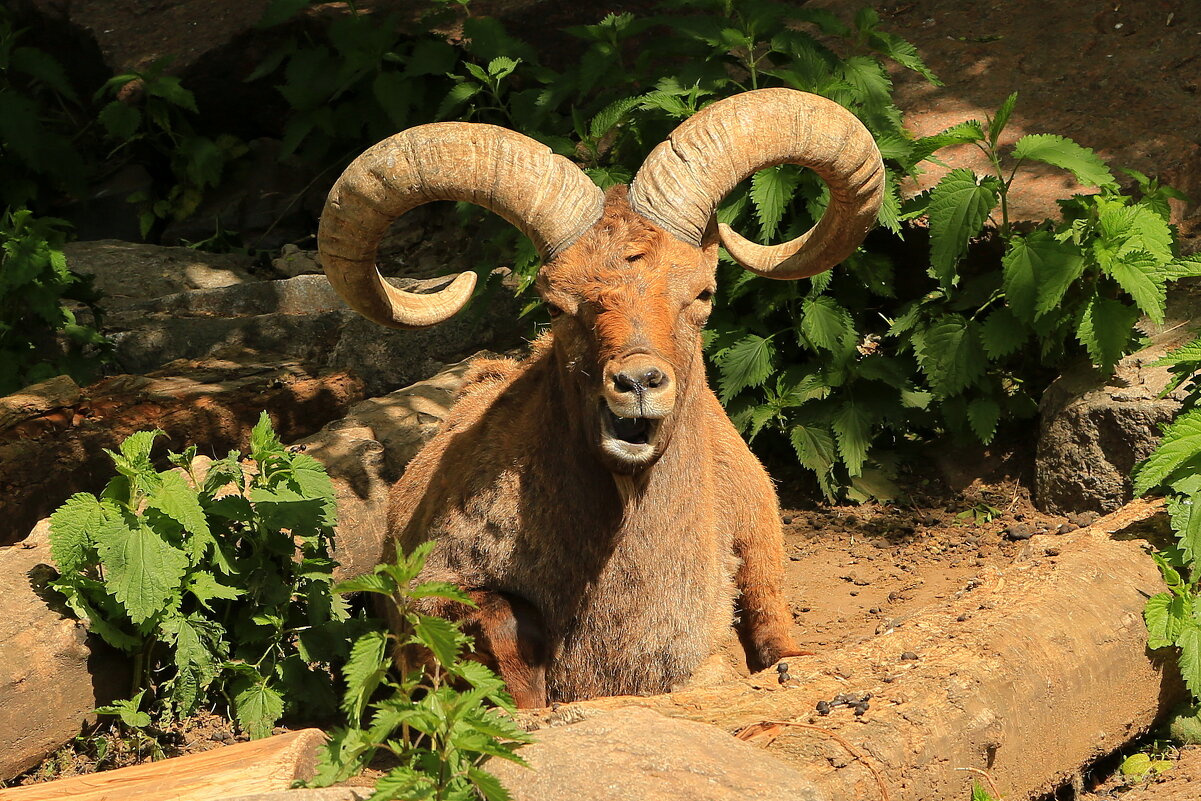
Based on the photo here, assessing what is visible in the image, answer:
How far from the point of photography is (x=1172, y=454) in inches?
233

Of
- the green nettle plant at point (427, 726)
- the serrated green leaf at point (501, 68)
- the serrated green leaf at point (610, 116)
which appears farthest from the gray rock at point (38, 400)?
the green nettle plant at point (427, 726)

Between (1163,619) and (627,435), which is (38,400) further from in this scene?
(1163,619)

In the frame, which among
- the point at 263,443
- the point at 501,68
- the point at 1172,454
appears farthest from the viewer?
the point at 501,68

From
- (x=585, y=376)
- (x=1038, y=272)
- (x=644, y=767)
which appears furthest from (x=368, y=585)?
(x=1038, y=272)

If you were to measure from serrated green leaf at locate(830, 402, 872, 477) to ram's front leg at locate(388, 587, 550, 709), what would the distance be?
327 cm

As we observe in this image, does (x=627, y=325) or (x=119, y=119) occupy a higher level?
(x=119, y=119)

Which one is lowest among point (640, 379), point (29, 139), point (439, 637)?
point (439, 637)

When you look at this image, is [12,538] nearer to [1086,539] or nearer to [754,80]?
[754,80]

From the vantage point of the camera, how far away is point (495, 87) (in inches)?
395

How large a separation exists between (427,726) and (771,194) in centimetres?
522

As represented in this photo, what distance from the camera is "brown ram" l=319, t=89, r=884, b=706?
572 centimetres

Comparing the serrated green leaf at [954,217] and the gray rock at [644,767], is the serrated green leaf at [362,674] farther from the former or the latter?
the serrated green leaf at [954,217]

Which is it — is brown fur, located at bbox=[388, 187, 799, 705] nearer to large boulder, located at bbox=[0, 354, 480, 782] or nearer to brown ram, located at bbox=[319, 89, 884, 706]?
brown ram, located at bbox=[319, 89, 884, 706]

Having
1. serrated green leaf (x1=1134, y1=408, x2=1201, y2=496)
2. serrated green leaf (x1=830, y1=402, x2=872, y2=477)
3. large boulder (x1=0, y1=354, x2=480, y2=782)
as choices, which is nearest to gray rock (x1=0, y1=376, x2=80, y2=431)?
large boulder (x1=0, y1=354, x2=480, y2=782)
